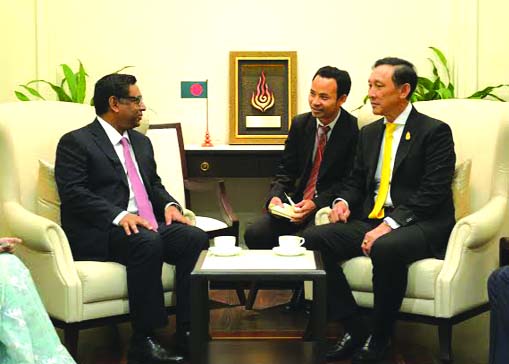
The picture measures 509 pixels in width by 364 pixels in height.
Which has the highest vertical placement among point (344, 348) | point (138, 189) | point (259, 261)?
point (138, 189)

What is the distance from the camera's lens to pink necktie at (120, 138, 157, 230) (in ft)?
12.3

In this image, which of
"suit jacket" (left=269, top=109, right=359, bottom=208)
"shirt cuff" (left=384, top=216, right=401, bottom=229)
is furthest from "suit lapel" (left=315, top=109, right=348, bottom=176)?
"shirt cuff" (left=384, top=216, right=401, bottom=229)

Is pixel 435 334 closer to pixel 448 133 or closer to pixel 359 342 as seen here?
pixel 359 342

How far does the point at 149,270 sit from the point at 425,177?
126cm

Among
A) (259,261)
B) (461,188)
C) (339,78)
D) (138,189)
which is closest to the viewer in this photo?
(259,261)

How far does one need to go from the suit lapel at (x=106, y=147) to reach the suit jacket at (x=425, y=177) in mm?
1148

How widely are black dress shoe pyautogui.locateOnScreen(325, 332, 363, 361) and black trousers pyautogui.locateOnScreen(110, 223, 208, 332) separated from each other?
636 mm

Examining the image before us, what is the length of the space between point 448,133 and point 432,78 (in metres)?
1.61

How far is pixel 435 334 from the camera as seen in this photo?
3969mm

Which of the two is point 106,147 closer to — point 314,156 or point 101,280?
point 101,280

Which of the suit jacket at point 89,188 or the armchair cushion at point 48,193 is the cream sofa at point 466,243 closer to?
the suit jacket at point 89,188

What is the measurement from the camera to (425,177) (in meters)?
3.57

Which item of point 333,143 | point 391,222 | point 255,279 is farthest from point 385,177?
point 255,279

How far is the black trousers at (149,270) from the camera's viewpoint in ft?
11.2
